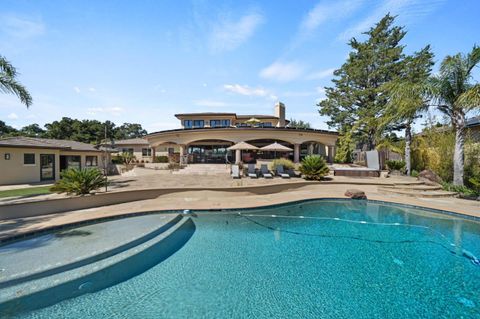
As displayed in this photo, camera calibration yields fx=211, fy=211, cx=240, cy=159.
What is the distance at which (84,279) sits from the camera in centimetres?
486

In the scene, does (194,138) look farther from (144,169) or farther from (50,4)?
(50,4)

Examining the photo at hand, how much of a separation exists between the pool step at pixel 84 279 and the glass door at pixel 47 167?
59.3 ft

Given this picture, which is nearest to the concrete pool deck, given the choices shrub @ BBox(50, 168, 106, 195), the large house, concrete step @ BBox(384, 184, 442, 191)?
concrete step @ BBox(384, 184, 442, 191)

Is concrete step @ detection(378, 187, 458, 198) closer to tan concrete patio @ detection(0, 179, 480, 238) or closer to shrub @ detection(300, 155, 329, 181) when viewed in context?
tan concrete patio @ detection(0, 179, 480, 238)

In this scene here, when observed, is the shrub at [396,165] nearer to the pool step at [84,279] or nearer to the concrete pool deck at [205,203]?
the concrete pool deck at [205,203]

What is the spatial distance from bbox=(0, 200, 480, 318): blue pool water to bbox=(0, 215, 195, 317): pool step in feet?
0.11

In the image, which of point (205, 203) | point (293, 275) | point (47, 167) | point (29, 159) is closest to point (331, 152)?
point (205, 203)

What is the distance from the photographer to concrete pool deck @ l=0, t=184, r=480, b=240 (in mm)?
7758

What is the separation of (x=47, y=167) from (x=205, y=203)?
1718 cm

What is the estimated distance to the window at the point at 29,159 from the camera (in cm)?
1701

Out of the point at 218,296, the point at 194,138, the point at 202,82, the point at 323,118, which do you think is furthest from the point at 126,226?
the point at 323,118

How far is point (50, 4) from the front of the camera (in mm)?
9516

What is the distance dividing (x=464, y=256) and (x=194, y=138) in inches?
913

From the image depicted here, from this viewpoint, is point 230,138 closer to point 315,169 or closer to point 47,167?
point 315,169
